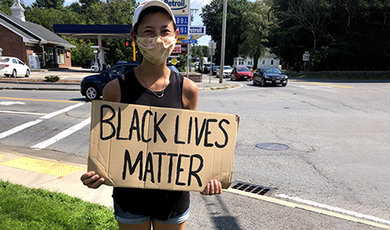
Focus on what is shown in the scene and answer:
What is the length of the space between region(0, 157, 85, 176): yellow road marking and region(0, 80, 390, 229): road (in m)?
0.57

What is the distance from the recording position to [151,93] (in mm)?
1916

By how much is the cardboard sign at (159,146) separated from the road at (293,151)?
1.95 m

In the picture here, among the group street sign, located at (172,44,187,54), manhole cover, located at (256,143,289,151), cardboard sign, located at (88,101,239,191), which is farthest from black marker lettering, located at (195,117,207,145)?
street sign, located at (172,44,187,54)

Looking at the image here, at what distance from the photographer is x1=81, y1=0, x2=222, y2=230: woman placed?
1876 mm

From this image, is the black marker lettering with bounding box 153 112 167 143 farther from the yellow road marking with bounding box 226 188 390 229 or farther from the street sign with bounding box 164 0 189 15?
the street sign with bounding box 164 0 189 15

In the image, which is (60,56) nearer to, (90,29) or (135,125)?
(90,29)

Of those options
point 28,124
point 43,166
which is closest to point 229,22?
point 28,124

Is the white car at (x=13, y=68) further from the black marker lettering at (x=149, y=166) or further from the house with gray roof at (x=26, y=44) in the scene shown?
the black marker lettering at (x=149, y=166)

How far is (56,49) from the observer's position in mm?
43312

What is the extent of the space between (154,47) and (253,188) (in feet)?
11.4

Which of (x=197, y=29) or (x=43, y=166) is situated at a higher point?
(x=197, y=29)

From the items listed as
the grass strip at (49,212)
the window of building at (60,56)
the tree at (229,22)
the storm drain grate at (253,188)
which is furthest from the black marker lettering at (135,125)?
the tree at (229,22)

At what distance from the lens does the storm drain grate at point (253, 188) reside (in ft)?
15.0

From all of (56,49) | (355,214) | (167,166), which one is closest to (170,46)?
(167,166)
